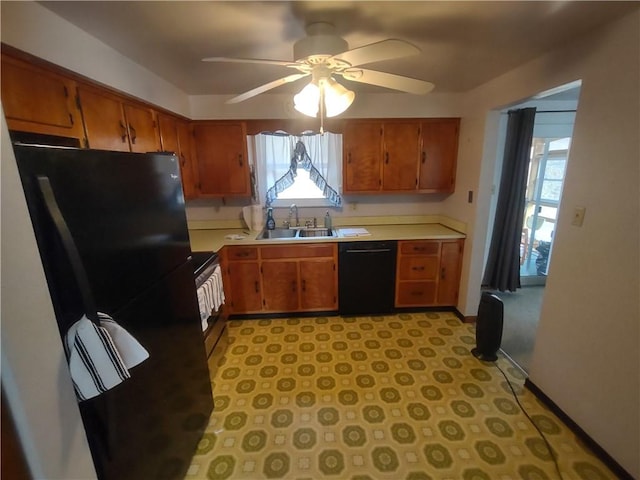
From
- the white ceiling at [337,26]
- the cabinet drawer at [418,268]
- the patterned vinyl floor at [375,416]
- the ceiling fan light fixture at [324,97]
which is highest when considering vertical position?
the white ceiling at [337,26]

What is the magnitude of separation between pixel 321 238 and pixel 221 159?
1.29m

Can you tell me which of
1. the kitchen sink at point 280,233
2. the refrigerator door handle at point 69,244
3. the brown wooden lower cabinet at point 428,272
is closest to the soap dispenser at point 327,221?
the kitchen sink at point 280,233

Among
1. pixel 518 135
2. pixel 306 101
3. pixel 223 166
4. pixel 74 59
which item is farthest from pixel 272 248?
pixel 518 135

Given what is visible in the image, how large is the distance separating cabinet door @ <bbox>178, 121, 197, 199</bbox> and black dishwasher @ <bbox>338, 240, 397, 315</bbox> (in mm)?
1550

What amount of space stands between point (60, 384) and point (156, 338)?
442 millimetres

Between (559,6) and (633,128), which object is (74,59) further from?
(633,128)

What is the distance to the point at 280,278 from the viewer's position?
114 inches

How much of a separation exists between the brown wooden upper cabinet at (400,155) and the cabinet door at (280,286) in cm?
103

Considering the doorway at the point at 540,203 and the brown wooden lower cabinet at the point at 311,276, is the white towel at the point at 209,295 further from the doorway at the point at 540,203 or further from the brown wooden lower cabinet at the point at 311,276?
the doorway at the point at 540,203

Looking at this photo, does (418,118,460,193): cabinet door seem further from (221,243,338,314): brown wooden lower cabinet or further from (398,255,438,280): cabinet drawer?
(221,243,338,314): brown wooden lower cabinet

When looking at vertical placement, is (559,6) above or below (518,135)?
above

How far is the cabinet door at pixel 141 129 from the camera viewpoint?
6.20 ft

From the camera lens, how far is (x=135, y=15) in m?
1.32

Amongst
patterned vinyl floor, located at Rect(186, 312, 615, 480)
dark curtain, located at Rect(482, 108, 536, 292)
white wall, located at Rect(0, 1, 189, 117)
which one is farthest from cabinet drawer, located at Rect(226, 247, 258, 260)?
dark curtain, located at Rect(482, 108, 536, 292)
